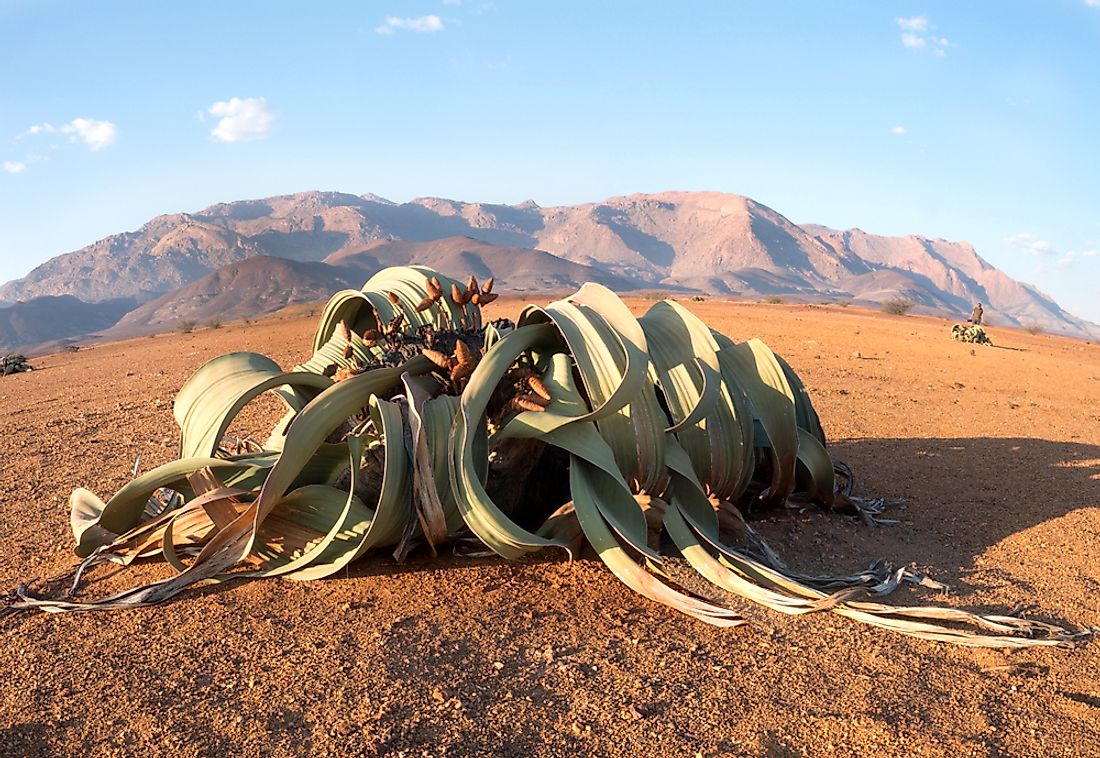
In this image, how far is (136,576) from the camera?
260 centimetres

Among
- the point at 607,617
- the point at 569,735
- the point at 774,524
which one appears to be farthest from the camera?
the point at 774,524

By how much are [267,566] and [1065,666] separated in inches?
87.7

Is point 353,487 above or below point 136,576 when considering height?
above

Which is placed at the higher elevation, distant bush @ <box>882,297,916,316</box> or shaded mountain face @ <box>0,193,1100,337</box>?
shaded mountain face @ <box>0,193,1100,337</box>

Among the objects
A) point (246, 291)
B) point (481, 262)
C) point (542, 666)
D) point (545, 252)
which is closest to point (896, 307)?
point (542, 666)

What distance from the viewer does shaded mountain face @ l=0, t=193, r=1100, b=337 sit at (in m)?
133

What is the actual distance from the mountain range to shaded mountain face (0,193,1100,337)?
34cm

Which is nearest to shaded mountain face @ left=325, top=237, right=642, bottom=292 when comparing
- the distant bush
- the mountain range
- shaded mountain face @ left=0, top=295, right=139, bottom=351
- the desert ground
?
the mountain range

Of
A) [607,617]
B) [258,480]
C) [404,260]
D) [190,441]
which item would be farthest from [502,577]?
[404,260]

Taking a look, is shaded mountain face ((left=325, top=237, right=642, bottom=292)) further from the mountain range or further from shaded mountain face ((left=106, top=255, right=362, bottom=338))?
shaded mountain face ((left=106, top=255, right=362, bottom=338))

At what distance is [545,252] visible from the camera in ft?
Result: 420

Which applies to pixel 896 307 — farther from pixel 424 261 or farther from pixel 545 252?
pixel 424 261

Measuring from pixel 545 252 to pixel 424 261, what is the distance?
18452 millimetres

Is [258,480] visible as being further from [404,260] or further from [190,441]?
[404,260]
